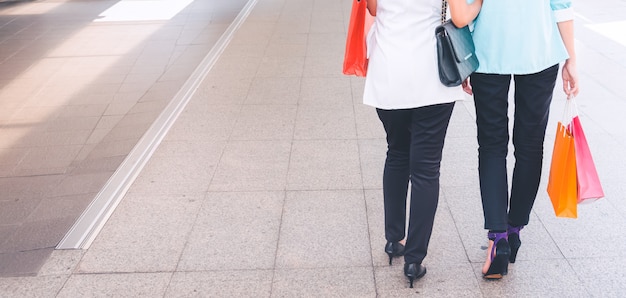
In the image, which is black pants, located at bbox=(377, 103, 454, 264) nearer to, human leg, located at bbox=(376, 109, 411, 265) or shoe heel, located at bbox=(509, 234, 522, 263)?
human leg, located at bbox=(376, 109, 411, 265)

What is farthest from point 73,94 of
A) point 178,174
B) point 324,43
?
point 178,174

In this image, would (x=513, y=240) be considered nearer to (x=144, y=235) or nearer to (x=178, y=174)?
(x=144, y=235)

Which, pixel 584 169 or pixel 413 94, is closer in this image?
pixel 413 94

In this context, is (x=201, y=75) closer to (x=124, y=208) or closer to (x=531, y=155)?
(x=124, y=208)

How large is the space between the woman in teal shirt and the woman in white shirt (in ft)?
0.46

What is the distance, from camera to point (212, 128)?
15.3 ft

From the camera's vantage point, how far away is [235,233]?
3.24 meters

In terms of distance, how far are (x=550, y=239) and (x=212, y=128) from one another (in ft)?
8.12

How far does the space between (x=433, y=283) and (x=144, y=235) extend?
1438 mm

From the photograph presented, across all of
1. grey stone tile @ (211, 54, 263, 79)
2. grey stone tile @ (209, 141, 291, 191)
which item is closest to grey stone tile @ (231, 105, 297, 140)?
grey stone tile @ (209, 141, 291, 191)

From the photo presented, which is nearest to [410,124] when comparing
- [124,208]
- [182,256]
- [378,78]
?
[378,78]

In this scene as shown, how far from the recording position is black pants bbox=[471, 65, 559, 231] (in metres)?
2.53

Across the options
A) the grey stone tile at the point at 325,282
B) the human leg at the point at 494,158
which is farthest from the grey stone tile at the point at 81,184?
the human leg at the point at 494,158

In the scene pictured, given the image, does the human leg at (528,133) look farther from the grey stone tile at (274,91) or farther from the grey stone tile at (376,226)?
the grey stone tile at (274,91)
